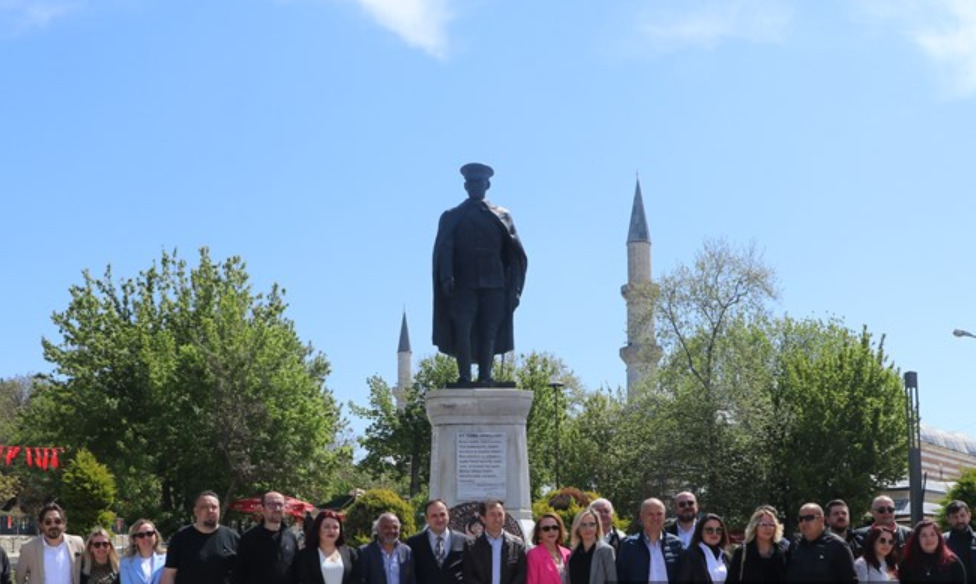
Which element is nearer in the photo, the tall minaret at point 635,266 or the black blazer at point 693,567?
the black blazer at point 693,567

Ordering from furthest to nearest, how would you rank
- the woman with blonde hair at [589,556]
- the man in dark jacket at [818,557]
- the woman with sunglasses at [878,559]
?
the woman with sunglasses at [878,559] → the woman with blonde hair at [589,556] → the man in dark jacket at [818,557]

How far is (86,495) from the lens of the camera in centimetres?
2805

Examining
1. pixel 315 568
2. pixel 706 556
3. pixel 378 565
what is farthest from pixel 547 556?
pixel 315 568

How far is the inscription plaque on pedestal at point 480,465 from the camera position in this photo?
14.8 metres

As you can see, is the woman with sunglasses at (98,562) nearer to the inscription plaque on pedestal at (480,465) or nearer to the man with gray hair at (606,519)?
the man with gray hair at (606,519)

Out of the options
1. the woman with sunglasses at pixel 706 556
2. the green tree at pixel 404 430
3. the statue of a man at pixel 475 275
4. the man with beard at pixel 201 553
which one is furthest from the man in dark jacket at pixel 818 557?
the green tree at pixel 404 430

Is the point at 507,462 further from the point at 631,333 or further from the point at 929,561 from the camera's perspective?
the point at 631,333

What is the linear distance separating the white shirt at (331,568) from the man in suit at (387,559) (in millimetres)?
188

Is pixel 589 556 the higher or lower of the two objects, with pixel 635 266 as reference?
lower

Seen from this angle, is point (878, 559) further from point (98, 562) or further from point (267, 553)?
point (98, 562)

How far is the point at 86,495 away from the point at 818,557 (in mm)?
22389

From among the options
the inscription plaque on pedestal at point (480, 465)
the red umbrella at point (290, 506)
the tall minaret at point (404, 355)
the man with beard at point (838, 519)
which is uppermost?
the tall minaret at point (404, 355)

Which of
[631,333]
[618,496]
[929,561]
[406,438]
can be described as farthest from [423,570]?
[406,438]

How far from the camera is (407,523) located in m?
17.6
